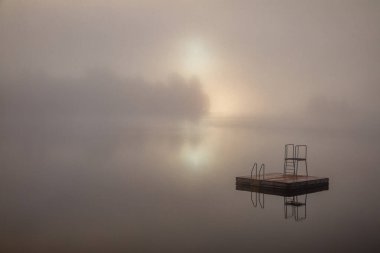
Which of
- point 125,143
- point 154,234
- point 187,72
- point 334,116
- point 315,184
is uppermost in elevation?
point 187,72

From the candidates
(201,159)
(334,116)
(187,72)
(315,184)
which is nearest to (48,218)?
(201,159)

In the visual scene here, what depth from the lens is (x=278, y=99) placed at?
6.15 meters

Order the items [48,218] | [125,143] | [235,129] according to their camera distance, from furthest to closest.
Answer: [235,129] → [125,143] → [48,218]

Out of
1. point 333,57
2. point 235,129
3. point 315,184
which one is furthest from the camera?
point 333,57

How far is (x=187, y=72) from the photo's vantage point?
5820 millimetres

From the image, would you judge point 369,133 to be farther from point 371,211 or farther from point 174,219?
point 174,219

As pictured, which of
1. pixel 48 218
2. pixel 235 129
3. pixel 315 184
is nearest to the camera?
pixel 315 184

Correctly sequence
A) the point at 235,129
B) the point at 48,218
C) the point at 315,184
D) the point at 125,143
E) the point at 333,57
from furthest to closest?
1. the point at 333,57
2. the point at 235,129
3. the point at 125,143
4. the point at 48,218
5. the point at 315,184

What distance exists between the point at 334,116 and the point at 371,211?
5.69 ft

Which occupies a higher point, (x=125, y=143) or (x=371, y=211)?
(x=125, y=143)

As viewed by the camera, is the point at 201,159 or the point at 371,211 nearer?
the point at 201,159

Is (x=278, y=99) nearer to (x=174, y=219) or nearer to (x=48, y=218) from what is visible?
(x=174, y=219)

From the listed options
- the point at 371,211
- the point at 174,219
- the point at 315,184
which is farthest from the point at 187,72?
the point at 371,211

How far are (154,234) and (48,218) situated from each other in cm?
143
